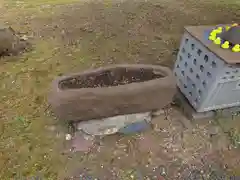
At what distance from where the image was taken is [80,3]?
22.0 ft

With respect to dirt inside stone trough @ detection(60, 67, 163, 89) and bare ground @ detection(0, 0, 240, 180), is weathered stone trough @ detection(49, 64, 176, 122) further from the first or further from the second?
bare ground @ detection(0, 0, 240, 180)

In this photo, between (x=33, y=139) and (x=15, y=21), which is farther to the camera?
(x=15, y=21)

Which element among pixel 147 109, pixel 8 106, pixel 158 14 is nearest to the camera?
pixel 147 109

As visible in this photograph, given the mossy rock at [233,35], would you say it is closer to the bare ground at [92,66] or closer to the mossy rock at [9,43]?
the bare ground at [92,66]

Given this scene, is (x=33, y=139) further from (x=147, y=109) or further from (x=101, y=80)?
(x=147, y=109)

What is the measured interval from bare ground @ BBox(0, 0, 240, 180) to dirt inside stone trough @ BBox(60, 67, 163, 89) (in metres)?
0.63

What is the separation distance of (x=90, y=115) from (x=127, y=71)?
72 centimetres

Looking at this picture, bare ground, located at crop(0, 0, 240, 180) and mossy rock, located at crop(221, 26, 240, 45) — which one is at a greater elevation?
mossy rock, located at crop(221, 26, 240, 45)

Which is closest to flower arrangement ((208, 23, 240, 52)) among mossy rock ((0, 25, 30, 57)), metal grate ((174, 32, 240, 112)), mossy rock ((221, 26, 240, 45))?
mossy rock ((221, 26, 240, 45))

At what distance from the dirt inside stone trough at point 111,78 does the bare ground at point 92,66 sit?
627 millimetres

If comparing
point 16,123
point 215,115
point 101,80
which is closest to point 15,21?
point 16,123

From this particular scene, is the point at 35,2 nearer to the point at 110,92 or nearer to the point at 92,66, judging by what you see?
the point at 92,66

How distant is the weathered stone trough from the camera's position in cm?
280

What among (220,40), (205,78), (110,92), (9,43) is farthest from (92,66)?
(220,40)
